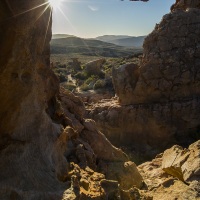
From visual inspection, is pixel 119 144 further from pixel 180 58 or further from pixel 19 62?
pixel 19 62

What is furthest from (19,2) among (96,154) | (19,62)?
(96,154)

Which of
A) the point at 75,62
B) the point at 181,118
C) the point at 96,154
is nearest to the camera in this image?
the point at 96,154

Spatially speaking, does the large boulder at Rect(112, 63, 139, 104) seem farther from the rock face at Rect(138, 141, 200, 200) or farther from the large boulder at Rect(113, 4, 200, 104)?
the rock face at Rect(138, 141, 200, 200)

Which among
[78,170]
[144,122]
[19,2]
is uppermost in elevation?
[19,2]

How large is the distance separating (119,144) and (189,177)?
381 inches

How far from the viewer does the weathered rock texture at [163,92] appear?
16781 millimetres

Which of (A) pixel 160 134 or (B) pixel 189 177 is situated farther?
(A) pixel 160 134

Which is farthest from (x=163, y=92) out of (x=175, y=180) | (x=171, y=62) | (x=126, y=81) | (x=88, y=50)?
(x=88, y=50)

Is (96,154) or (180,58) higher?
(180,58)

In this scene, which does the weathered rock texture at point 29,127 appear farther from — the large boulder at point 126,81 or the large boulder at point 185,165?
the large boulder at point 126,81

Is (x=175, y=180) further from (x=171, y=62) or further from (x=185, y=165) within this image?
(x=171, y=62)

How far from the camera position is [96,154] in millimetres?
9188

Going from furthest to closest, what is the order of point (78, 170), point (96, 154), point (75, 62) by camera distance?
point (75, 62) → point (96, 154) → point (78, 170)

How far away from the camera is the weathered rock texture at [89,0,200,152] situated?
55.1 feet
